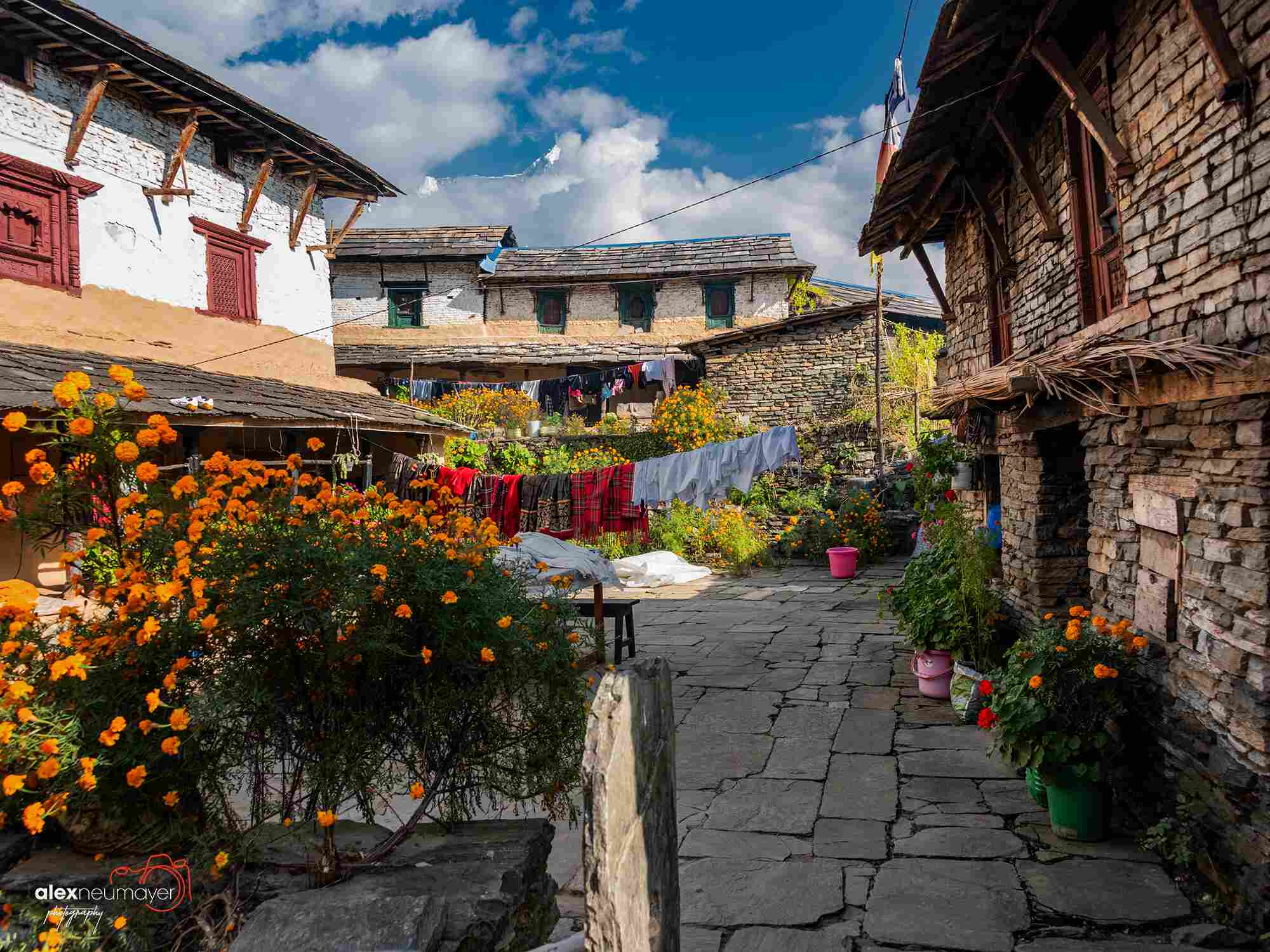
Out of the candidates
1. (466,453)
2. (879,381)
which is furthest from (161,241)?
(879,381)

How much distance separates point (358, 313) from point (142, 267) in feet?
38.9

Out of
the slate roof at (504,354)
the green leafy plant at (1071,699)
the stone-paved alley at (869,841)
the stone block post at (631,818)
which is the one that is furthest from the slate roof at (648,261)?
the stone block post at (631,818)

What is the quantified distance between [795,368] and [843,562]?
683 cm

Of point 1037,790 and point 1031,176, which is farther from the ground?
point 1031,176

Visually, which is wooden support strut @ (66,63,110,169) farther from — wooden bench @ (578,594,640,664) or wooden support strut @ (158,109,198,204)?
wooden bench @ (578,594,640,664)

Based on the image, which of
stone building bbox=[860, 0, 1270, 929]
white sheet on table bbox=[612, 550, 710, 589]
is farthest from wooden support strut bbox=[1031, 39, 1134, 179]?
white sheet on table bbox=[612, 550, 710, 589]

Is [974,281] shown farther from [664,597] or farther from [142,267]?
[142,267]

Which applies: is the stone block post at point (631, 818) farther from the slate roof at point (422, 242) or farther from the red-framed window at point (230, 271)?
the slate roof at point (422, 242)

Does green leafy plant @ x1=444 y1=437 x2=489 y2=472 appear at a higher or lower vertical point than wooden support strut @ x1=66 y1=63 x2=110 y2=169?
lower

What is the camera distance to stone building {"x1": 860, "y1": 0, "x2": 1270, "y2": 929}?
11.2 ft

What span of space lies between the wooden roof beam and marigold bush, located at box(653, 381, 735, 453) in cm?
1449

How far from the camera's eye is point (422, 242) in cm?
2227

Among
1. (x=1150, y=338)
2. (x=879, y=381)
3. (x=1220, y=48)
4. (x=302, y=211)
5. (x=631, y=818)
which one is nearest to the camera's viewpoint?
(x=631, y=818)

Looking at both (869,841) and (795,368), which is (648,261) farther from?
(869,841)
